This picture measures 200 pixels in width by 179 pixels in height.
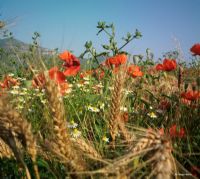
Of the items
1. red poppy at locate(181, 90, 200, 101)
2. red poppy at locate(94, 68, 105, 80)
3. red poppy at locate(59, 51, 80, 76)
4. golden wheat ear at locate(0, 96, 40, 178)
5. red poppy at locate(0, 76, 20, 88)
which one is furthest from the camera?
red poppy at locate(94, 68, 105, 80)

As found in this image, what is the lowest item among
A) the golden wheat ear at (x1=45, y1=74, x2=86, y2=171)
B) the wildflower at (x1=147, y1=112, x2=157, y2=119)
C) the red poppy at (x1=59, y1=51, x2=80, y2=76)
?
the wildflower at (x1=147, y1=112, x2=157, y2=119)

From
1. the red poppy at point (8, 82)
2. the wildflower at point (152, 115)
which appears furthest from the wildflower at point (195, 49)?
the red poppy at point (8, 82)

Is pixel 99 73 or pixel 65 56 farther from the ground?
pixel 65 56

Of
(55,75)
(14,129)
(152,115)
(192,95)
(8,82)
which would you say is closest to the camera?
(14,129)

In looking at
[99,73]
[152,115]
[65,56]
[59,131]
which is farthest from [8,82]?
A: [59,131]

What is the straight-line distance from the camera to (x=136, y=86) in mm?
3922

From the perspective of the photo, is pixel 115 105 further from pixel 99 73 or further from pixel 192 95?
pixel 99 73

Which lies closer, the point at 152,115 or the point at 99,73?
the point at 152,115

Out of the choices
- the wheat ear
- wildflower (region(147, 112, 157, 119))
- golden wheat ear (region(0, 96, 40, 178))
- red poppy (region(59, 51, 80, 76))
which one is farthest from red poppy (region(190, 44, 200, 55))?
golden wheat ear (region(0, 96, 40, 178))

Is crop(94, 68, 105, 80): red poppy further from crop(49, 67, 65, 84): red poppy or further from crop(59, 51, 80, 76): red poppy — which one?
crop(49, 67, 65, 84): red poppy

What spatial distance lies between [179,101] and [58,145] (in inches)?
58.3

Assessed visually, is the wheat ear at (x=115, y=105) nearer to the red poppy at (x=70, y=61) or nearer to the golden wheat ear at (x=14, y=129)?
the golden wheat ear at (x=14, y=129)

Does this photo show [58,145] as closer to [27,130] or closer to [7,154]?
[27,130]

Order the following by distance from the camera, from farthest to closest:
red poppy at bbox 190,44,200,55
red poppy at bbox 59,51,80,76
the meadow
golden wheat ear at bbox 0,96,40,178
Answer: red poppy at bbox 59,51,80,76 → red poppy at bbox 190,44,200,55 → golden wheat ear at bbox 0,96,40,178 → the meadow
